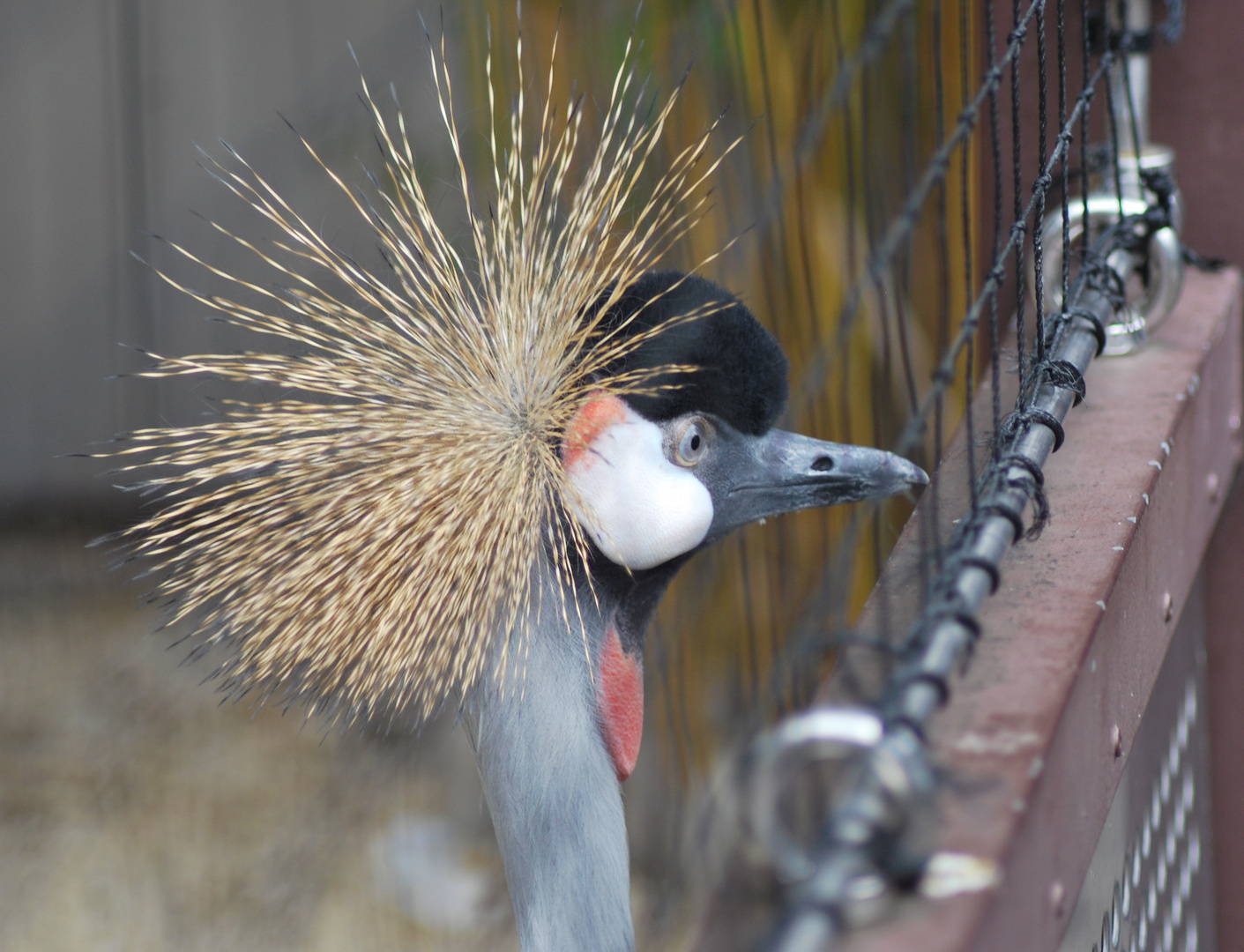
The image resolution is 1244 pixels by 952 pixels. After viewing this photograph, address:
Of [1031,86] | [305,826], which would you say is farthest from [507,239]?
[305,826]

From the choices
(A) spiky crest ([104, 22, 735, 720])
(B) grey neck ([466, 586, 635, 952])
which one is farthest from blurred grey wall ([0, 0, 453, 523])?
(B) grey neck ([466, 586, 635, 952])

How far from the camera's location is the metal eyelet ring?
14.6 inches

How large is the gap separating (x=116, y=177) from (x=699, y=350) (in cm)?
176

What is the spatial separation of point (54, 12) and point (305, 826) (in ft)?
5.29

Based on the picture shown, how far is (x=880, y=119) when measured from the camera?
1.37 m

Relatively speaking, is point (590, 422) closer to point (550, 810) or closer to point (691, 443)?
point (691, 443)

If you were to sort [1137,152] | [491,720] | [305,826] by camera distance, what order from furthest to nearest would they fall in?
[305,826] → [1137,152] → [491,720]

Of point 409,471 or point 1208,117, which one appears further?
point 1208,117

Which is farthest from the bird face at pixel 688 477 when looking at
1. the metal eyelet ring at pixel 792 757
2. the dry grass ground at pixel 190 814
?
the dry grass ground at pixel 190 814

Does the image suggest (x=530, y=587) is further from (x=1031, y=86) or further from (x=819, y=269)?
(x=819, y=269)

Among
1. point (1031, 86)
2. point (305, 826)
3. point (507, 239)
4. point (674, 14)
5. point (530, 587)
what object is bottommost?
point (305, 826)

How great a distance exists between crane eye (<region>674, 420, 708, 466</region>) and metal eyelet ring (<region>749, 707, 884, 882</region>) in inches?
17.1

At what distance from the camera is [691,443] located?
82 cm

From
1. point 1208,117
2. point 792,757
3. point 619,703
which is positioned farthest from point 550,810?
point 1208,117
